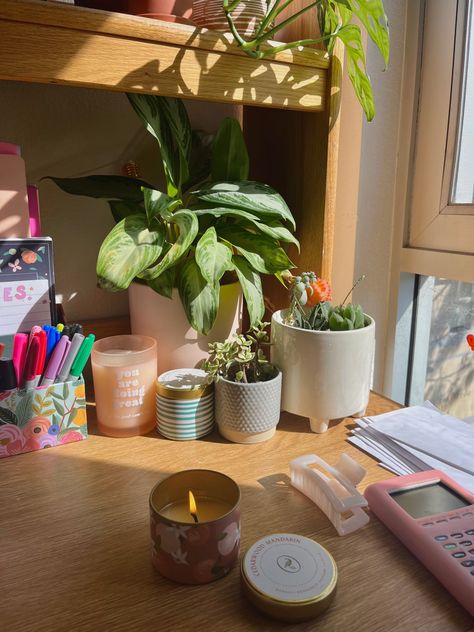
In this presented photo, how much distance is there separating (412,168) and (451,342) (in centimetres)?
40

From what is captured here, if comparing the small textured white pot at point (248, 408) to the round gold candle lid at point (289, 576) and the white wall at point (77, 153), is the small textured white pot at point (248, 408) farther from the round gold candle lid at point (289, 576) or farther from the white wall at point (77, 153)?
the white wall at point (77, 153)

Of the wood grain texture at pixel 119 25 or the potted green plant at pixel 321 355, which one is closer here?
the wood grain texture at pixel 119 25

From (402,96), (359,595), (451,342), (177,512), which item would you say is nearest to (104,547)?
(177,512)

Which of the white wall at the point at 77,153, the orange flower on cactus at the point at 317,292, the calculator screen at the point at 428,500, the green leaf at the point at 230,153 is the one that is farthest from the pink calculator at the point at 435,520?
the white wall at the point at 77,153

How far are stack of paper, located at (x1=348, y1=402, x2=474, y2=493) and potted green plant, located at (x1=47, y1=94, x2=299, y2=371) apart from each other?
8.7 inches

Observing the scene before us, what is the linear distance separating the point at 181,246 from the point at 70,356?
196 mm

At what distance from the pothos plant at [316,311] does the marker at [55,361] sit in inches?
11.6

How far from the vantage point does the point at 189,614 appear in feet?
1.33

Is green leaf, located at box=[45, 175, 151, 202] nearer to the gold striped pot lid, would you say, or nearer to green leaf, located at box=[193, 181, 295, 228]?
green leaf, located at box=[193, 181, 295, 228]

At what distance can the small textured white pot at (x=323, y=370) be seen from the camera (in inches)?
26.3

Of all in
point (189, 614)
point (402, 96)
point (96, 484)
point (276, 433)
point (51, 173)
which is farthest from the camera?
point (402, 96)

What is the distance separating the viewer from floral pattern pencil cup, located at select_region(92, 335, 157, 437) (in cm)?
68

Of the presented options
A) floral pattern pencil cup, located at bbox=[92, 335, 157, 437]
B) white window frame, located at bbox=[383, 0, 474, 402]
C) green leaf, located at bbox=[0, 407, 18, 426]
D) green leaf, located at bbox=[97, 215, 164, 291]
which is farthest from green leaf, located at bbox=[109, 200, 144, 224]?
white window frame, located at bbox=[383, 0, 474, 402]

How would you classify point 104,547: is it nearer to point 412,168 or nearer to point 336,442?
point 336,442
